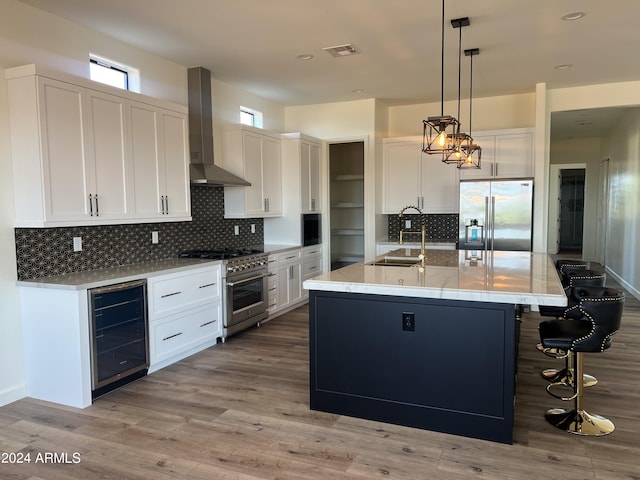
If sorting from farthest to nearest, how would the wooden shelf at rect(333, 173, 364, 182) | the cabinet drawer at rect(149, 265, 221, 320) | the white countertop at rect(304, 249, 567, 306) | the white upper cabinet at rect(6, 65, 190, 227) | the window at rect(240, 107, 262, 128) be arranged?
the wooden shelf at rect(333, 173, 364, 182)
the window at rect(240, 107, 262, 128)
the cabinet drawer at rect(149, 265, 221, 320)
the white upper cabinet at rect(6, 65, 190, 227)
the white countertop at rect(304, 249, 567, 306)

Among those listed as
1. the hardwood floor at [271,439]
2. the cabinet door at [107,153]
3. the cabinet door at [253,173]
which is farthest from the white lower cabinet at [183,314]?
the cabinet door at [253,173]

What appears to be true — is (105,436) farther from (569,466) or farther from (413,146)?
(413,146)

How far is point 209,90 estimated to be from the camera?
513cm

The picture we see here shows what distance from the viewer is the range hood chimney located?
15.8 ft

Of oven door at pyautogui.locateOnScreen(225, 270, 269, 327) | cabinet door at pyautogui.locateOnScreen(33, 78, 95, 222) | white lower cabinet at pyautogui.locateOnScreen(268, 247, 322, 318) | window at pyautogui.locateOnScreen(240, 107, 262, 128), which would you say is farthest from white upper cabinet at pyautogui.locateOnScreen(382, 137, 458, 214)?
cabinet door at pyautogui.locateOnScreen(33, 78, 95, 222)

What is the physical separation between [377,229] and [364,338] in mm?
3943

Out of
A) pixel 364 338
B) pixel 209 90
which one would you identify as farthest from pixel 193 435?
pixel 209 90

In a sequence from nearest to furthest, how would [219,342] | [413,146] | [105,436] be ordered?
[105,436]
[219,342]
[413,146]

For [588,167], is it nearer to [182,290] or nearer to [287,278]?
[287,278]

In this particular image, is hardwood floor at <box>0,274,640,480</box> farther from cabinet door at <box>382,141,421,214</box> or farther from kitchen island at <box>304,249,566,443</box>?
cabinet door at <box>382,141,421,214</box>

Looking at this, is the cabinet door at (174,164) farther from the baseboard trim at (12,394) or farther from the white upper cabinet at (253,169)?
the baseboard trim at (12,394)

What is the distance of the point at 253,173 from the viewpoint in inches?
223

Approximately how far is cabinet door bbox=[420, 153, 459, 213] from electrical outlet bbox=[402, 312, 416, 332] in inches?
159

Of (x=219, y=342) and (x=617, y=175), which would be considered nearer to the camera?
(x=219, y=342)
